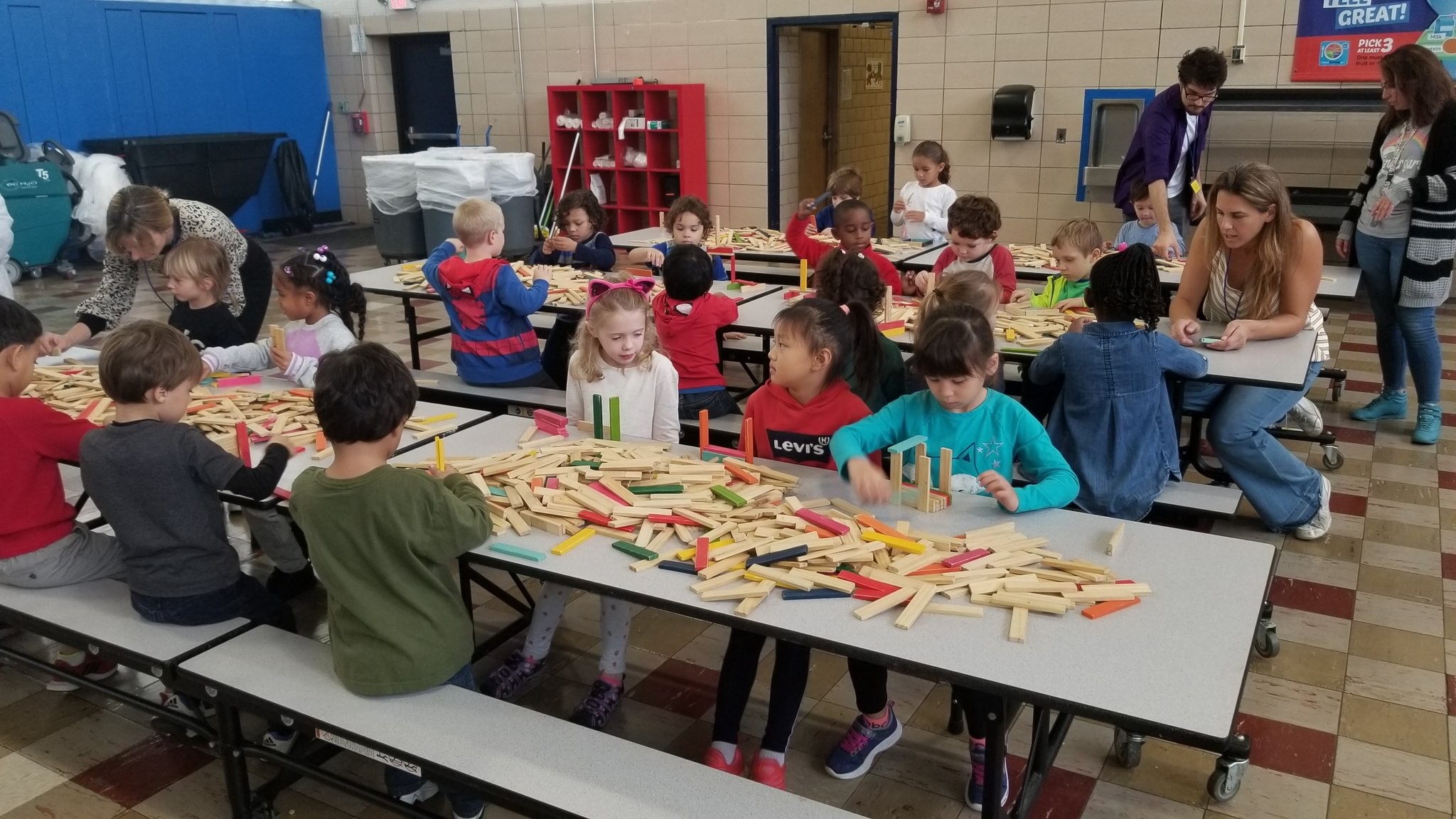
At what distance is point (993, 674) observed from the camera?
5.64ft

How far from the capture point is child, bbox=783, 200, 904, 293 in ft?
14.5

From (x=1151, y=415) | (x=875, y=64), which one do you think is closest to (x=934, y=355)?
(x=1151, y=415)

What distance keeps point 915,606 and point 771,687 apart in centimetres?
75

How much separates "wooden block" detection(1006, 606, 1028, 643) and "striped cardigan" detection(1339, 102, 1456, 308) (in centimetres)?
383

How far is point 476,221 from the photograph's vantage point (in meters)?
4.18

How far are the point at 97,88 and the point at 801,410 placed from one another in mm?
10643

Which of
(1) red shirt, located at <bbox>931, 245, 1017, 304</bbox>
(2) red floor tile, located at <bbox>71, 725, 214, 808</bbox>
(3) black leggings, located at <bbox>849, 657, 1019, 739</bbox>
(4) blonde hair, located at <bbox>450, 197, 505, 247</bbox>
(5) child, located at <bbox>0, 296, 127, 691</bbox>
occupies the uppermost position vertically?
(4) blonde hair, located at <bbox>450, 197, 505, 247</bbox>

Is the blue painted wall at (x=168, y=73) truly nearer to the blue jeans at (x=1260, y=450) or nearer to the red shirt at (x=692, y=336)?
the red shirt at (x=692, y=336)

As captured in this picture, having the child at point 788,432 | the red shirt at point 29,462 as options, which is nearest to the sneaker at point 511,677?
the child at point 788,432

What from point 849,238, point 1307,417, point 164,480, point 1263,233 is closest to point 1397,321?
point 1307,417

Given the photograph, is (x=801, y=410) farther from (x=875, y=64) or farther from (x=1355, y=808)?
(x=875, y=64)

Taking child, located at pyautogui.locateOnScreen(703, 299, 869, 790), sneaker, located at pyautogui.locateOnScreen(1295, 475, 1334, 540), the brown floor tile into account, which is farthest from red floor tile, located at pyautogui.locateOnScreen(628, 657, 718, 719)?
sneaker, located at pyautogui.locateOnScreen(1295, 475, 1334, 540)

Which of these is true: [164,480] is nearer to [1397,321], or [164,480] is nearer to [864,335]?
[864,335]

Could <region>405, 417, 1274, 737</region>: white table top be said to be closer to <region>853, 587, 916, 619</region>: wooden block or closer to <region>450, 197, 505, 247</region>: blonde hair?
<region>853, 587, 916, 619</region>: wooden block
